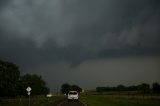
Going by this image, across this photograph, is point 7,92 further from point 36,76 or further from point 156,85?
point 36,76

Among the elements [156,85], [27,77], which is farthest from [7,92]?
[27,77]

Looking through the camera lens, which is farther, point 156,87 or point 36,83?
point 36,83

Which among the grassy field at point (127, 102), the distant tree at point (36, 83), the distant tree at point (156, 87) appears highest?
the distant tree at point (36, 83)

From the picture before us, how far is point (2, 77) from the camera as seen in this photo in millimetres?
86812

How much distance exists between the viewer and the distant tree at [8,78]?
8588cm

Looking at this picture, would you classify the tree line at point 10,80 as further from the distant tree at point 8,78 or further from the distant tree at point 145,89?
the distant tree at point 145,89

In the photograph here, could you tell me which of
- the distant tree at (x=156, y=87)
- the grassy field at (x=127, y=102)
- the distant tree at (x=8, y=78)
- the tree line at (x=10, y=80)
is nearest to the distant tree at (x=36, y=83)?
the tree line at (x=10, y=80)

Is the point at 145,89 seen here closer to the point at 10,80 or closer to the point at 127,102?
the point at 10,80

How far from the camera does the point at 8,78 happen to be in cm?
8981

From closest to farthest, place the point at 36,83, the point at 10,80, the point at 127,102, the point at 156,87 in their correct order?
the point at 127,102 → the point at 10,80 → the point at 156,87 → the point at 36,83

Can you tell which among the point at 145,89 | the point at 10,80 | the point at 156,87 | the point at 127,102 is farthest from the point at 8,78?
the point at 145,89

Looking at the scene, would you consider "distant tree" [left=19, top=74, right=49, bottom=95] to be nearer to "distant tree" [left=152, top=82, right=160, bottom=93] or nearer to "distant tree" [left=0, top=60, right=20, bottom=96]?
"distant tree" [left=0, top=60, right=20, bottom=96]

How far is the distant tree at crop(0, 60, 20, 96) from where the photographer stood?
85.9 m

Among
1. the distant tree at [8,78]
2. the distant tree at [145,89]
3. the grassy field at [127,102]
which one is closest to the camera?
the grassy field at [127,102]
